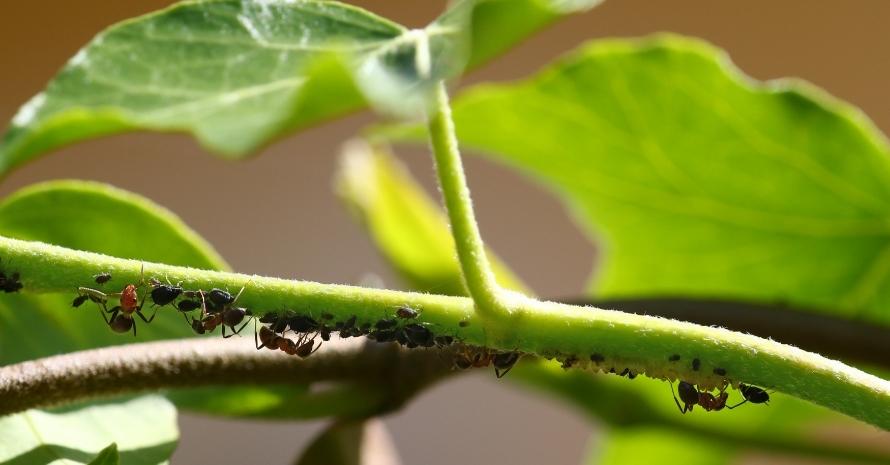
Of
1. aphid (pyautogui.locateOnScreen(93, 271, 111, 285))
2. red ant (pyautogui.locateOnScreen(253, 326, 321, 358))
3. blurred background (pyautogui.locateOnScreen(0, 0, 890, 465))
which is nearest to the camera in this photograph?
aphid (pyautogui.locateOnScreen(93, 271, 111, 285))

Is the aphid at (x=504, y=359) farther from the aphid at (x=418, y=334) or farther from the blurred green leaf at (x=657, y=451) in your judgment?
the blurred green leaf at (x=657, y=451)

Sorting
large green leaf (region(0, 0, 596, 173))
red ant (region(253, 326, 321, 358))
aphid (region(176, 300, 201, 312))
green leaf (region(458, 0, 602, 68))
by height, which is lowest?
aphid (region(176, 300, 201, 312))

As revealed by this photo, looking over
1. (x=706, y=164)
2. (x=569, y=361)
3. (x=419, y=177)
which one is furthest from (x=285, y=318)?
(x=419, y=177)

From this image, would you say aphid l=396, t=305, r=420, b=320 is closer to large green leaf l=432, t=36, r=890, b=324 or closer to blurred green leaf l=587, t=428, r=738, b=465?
large green leaf l=432, t=36, r=890, b=324

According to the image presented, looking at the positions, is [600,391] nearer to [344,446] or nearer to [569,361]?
[344,446]

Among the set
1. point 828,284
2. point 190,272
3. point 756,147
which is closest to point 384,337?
point 190,272

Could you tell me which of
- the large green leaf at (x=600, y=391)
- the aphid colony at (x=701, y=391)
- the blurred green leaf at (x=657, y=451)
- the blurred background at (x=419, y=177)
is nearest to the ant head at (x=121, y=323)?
the aphid colony at (x=701, y=391)

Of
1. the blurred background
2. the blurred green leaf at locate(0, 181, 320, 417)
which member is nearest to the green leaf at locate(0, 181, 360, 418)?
the blurred green leaf at locate(0, 181, 320, 417)
